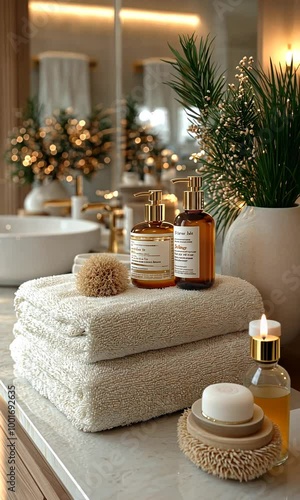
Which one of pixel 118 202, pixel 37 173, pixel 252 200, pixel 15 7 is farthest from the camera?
pixel 15 7

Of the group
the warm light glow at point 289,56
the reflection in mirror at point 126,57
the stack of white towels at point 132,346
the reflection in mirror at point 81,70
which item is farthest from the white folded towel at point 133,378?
the reflection in mirror at point 81,70

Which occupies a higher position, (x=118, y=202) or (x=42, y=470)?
(x=118, y=202)

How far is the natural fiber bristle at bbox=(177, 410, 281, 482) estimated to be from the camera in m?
0.63

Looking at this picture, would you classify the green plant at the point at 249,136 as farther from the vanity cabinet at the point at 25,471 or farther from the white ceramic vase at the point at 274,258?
the vanity cabinet at the point at 25,471

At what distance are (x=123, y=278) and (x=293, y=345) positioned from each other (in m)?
0.31

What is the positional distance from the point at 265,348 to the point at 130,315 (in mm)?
183

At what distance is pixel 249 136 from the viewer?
96cm

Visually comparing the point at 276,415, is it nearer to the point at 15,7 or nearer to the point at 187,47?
the point at 187,47

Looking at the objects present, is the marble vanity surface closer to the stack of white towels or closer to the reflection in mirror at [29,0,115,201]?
the stack of white towels

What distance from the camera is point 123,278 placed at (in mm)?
885

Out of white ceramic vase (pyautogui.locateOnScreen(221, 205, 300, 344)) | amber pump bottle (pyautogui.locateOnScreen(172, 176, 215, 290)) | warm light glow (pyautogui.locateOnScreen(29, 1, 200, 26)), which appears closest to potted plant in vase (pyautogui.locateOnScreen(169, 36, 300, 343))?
white ceramic vase (pyautogui.locateOnScreen(221, 205, 300, 344))

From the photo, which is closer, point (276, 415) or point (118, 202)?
point (276, 415)

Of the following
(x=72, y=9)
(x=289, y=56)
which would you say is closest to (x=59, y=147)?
(x=72, y=9)

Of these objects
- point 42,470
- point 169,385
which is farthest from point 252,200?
point 42,470
